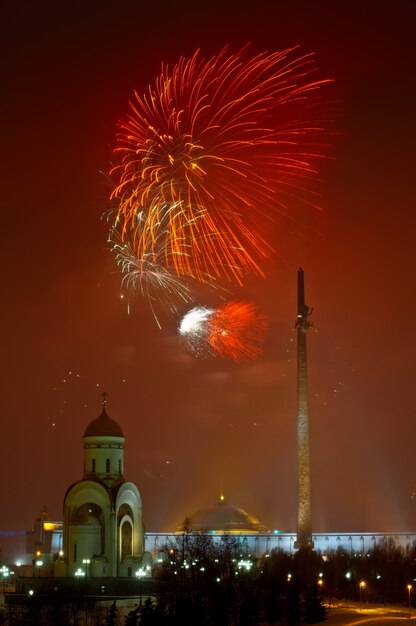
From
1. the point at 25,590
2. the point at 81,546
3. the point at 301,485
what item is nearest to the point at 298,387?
the point at 301,485

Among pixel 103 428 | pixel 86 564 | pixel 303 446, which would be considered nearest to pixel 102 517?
pixel 86 564

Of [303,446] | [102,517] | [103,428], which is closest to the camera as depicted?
[102,517]

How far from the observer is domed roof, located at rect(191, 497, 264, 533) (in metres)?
119

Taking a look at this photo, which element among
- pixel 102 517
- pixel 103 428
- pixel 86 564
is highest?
pixel 103 428

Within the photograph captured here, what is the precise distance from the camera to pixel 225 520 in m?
123

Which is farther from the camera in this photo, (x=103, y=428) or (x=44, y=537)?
(x=44, y=537)

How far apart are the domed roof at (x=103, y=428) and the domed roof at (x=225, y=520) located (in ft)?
152

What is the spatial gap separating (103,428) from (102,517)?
624 cm

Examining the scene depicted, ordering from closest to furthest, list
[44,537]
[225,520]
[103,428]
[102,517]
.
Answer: [102,517] < [103,428] < [44,537] < [225,520]

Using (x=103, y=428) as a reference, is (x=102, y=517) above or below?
below

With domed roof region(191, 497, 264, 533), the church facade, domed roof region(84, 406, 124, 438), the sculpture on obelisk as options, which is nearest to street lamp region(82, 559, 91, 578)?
the church facade

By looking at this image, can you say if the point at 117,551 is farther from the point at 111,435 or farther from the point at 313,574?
the point at 313,574

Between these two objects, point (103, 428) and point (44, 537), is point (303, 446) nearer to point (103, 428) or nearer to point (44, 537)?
point (103, 428)

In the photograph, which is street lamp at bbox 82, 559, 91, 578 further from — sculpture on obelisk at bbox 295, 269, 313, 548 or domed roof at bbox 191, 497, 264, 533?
domed roof at bbox 191, 497, 264, 533
